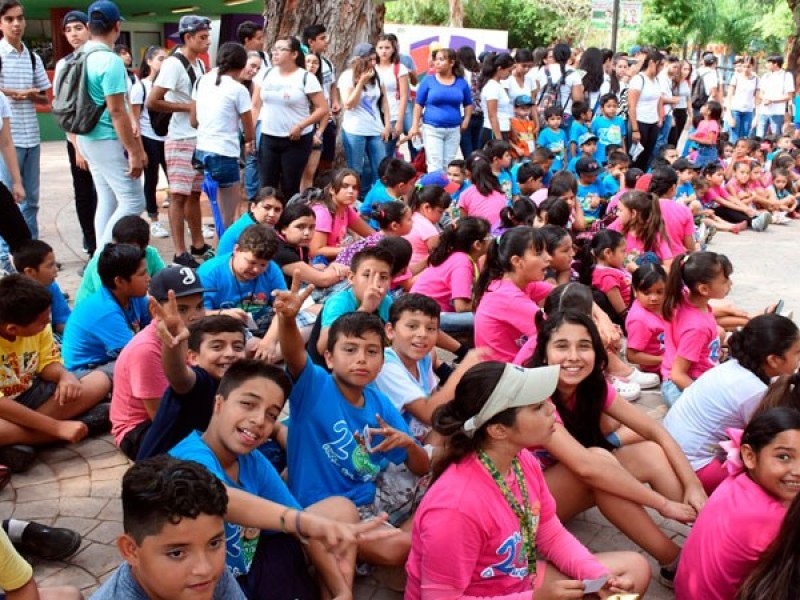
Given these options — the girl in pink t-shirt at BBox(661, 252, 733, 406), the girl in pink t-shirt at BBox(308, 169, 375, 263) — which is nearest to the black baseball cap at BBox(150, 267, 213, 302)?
the girl in pink t-shirt at BBox(308, 169, 375, 263)

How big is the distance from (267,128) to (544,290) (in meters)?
3.09

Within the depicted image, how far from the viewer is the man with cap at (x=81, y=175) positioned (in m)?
6.15

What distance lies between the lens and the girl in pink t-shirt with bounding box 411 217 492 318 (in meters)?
5.52

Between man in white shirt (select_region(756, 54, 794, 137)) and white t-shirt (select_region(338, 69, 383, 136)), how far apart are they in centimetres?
858

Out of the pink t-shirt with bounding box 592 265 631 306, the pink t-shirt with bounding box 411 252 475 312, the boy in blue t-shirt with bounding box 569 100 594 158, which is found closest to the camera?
the pink t-shirt with bounding box 411 252 475 312

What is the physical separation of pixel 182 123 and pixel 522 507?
5.07m

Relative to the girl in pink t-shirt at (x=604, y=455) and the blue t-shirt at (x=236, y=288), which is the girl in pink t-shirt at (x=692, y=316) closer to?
the girl in pink t-shirt at (x=604, y=455)

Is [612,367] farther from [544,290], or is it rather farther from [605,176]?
[605,176]

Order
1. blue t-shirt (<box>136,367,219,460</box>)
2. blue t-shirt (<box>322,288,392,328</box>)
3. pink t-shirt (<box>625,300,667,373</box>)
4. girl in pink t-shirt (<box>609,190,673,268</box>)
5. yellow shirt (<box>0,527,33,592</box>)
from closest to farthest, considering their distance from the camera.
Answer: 1. yellow shirt (<box>0,527,33,592</box>)
2. blue t-shirt (<box>136,367,219,460</box>)
3. blue t-shirt (<box>322,288,392,328</box>)
4. pink t-shirt (<box>625,300,667,373</box>)
5. girl in pink t-shirt (<box>609,190,673,268</box>)

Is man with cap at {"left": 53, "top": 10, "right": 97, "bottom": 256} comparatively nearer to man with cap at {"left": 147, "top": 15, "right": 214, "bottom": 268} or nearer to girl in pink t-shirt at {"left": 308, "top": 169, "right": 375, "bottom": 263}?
man with cap at {"left": 147, "top": 15, "right": 214, "bottom": 268}

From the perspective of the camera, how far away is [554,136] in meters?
10.8

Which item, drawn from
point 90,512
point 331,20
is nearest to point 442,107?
point 331,20

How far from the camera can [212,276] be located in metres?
4.91

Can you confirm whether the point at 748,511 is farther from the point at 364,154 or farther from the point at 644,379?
the point at 364,154
